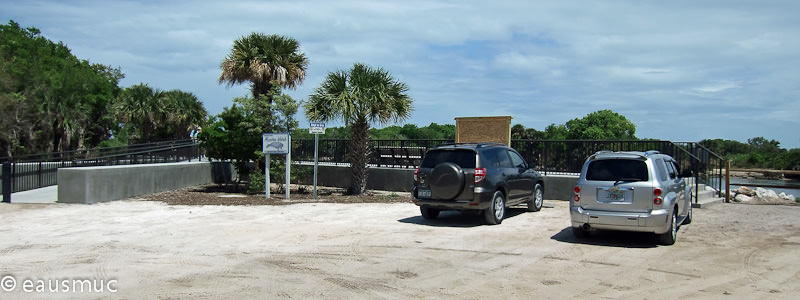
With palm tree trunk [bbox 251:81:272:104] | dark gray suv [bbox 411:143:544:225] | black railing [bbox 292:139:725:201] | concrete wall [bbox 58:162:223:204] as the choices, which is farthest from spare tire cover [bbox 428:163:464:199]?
palm tree trunk [bbox 251:81:272:104]

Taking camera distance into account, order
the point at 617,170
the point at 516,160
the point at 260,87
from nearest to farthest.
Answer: the point at 617,170 < the point at 516,160 < the point at 260,87

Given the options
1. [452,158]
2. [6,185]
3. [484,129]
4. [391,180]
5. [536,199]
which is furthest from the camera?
[391,180]

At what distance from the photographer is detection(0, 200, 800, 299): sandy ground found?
6645mm

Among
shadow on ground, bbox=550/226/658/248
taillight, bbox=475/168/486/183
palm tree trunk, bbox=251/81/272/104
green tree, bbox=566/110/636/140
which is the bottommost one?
shadow on ground, bbox=550/226/658/248

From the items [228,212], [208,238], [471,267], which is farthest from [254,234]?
[471,267]

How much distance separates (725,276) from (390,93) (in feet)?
41.2

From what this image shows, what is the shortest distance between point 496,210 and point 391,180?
365 inches

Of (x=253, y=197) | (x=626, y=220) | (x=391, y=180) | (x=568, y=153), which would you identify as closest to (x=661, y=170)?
(x=626, y=220)

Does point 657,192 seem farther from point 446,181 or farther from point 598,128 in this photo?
point 598,128

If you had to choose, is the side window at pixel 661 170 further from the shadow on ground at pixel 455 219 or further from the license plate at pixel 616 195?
the shadow on ground at pixel 455 219

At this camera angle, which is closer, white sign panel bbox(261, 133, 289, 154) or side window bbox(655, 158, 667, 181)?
side window bbox(655, 158, 667, 181)

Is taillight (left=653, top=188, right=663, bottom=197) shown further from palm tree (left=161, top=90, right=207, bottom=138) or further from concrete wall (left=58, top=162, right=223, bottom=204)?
palm tree (left=161, top=90, right=207, bottom=138)

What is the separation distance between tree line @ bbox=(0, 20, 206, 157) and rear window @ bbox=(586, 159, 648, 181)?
89.5 feet

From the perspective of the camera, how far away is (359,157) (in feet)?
63.1
